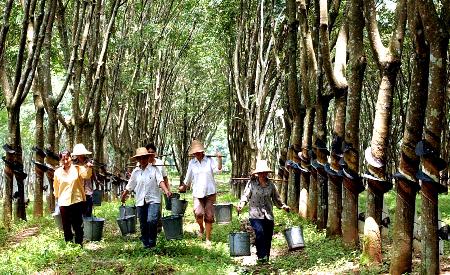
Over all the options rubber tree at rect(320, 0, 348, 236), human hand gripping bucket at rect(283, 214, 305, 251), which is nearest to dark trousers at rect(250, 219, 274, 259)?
human hand gripping bucket at rect(283, 214, 305, 251)

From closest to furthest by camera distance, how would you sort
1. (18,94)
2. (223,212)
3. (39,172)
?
(18,94) < (223,212) < (39,172)

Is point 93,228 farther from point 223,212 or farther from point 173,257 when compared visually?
point 223,212

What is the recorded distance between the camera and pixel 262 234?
30.3ft

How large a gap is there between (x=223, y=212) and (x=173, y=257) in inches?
168

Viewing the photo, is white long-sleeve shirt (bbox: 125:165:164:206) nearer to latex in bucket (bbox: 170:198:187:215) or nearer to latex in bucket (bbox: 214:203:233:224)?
latex in bucket (bbox: 170:198:187:215)

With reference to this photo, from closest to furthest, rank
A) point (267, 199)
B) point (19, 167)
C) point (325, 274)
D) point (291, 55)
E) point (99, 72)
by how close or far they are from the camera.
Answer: point (325, 274)
point (267, 199)
point (19, 167)
point (291, 55)
point (99, 72)

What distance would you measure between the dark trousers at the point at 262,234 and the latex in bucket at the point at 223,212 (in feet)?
12.8

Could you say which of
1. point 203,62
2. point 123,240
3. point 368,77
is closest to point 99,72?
point 123,240

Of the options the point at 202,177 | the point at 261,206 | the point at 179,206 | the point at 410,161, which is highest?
the point at 410,161

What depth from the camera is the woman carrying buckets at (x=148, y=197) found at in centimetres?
968

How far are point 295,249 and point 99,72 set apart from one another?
7955 millimetres

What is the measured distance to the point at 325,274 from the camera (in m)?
7.82

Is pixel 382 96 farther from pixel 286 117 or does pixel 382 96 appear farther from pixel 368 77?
pixel 368 77

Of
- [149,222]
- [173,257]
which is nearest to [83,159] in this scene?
[149,222]
